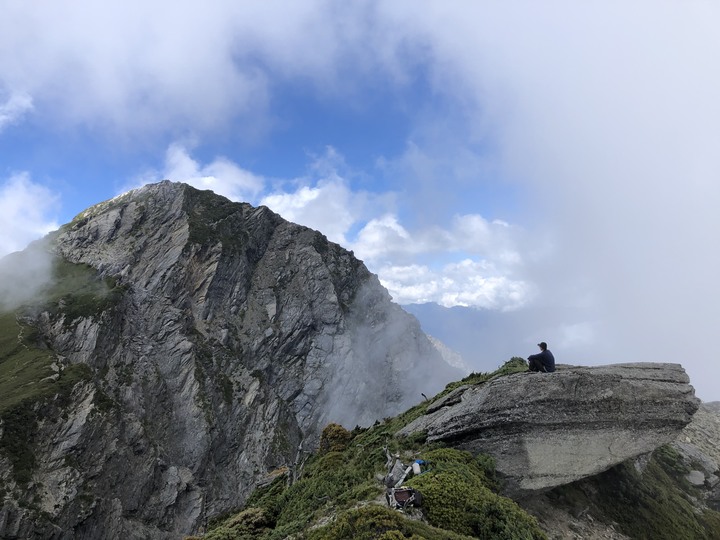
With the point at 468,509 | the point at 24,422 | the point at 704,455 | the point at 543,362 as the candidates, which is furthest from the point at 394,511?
the point at 24,422

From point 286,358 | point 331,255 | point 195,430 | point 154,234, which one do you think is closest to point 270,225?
point 331,255

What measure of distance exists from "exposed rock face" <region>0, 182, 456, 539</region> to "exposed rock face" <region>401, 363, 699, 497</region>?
235 ft

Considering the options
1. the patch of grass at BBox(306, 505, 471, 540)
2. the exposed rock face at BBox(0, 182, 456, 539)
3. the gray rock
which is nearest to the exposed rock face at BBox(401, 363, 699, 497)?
the patch of grass at BBox(306, 505, 471, 540)

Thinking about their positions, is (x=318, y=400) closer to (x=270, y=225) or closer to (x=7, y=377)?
(x=270, y=225)

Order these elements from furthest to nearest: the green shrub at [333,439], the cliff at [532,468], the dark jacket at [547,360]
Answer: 1. the green shrub at [333,439]
2. the dark jacket at [547,360]
3. the cliff at [532,468]

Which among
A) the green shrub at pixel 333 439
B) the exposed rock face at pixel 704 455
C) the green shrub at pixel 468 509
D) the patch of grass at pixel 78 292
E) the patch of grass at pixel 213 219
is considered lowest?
the green shrub at pixel 468 509

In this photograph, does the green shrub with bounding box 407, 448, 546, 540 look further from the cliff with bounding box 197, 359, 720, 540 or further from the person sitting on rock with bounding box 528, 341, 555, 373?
the person sitting on rock with bounding box 528, 341, 555, 373

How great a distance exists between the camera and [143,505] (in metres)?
77.1

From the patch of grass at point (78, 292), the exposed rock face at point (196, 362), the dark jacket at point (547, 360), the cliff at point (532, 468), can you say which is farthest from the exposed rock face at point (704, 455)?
the patch of grass at point (78, 292)

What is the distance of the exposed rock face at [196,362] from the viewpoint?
72.3m

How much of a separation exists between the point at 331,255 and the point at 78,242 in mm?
78029

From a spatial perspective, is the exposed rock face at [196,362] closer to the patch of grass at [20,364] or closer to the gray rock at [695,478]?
the patch of grass at [20,364]

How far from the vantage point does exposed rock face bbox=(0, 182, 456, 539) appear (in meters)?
72.3

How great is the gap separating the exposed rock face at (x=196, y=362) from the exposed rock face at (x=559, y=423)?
71666mm
